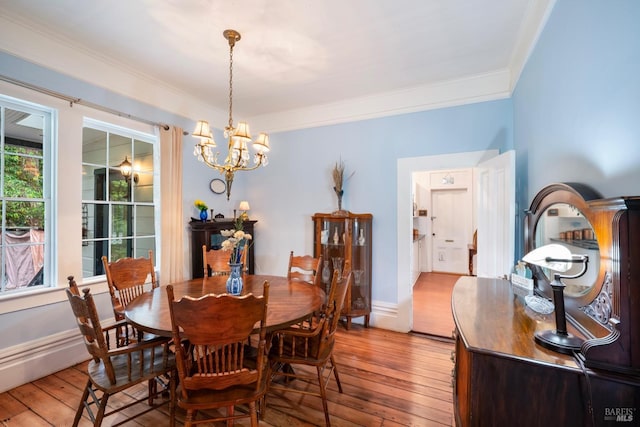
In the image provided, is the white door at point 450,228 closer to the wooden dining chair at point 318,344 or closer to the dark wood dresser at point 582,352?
the wooden dining chair at point 318,344

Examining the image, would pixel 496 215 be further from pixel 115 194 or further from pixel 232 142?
pixel 115 194

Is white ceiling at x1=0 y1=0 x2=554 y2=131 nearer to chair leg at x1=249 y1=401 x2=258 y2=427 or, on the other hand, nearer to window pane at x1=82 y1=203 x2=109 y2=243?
window pane at x1=82 y1=203 x2=109 y2=243

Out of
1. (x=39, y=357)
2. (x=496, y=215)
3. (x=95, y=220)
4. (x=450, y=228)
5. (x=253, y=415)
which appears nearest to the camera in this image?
(x=253, y=415)

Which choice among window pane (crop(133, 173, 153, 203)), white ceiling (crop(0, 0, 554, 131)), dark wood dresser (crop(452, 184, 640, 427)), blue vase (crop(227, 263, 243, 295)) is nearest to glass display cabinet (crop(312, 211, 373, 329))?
white ceiling (crop(0, 0, 554, 131))

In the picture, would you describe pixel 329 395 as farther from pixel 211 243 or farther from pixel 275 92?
pixel 275 92

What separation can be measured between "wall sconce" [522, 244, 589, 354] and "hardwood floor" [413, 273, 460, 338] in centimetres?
241

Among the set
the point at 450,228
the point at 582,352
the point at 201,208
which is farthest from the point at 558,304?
the point at 450,228

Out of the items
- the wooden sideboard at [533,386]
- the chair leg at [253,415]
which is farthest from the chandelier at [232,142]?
the wooden sideboard at [533,386]

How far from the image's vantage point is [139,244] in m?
3.39

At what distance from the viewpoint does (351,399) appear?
7.30 ft

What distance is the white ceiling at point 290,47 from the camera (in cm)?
216

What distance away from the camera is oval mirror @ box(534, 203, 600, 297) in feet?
4.02

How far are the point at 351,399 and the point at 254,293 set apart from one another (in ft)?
3.72

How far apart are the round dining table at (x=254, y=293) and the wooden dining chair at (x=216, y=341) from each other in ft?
0.69
